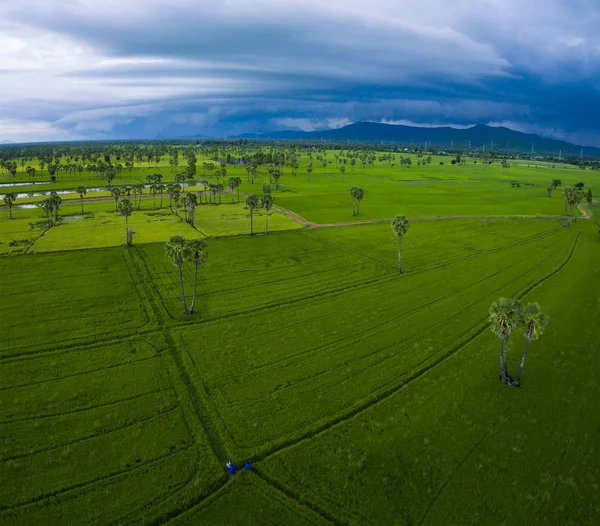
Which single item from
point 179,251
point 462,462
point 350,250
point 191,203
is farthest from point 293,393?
point 191,203

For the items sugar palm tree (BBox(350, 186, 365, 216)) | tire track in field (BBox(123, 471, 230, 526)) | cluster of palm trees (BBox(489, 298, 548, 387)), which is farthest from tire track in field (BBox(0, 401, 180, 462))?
sugar palm tree (BBox(350, 186, 365, 216))

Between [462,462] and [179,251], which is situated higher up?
[179,251]

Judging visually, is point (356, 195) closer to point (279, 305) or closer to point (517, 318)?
point (279, 305)

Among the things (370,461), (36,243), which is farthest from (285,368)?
(36,243)

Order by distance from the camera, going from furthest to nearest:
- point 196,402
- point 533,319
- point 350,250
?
point 350,250 → point 533,319 → point 196,402

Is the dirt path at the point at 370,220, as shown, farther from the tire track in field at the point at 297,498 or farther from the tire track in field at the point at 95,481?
the tire track in field at the point at 297,498

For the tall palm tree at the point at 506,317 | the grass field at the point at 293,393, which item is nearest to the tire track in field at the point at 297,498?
the grass field at the point at 293,393

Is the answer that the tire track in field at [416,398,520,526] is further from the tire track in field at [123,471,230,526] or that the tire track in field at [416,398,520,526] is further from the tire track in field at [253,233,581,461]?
the tire track in field at [123,471,230,526]

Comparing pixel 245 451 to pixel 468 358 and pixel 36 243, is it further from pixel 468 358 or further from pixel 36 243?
pixel 36 243

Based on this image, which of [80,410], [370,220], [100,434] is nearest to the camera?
[100,434]
